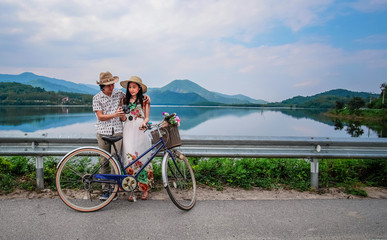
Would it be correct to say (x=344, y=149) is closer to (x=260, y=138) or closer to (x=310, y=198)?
(x=310, y=198)

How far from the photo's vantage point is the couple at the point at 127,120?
3.69 m

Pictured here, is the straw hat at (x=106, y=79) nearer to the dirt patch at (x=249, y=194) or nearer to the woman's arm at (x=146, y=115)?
the woman's arm at (x=146, y=115)

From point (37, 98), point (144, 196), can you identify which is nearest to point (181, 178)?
point (144, 196)

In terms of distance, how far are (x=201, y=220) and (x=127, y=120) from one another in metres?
1.77

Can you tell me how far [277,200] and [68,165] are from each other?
3.04m

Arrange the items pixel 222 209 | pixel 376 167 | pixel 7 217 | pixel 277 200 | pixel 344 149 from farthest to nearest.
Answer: pixel 376 167 → pixel 344 149 → pixel 277 200 → pixel 222 209 → pixel 7 217

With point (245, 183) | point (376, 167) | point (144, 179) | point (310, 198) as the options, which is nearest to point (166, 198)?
point (144, 179)

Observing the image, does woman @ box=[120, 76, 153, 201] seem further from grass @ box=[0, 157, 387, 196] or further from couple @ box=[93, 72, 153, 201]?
grass @ box=[0, 157, 387, 196]

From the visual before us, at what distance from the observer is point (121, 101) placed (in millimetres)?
3840

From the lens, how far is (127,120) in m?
3.77

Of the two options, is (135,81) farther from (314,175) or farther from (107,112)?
(314,175)

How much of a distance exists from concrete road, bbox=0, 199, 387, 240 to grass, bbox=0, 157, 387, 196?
64 cm

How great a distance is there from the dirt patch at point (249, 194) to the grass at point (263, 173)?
12 cm

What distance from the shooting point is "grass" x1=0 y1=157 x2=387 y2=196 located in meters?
4.24
